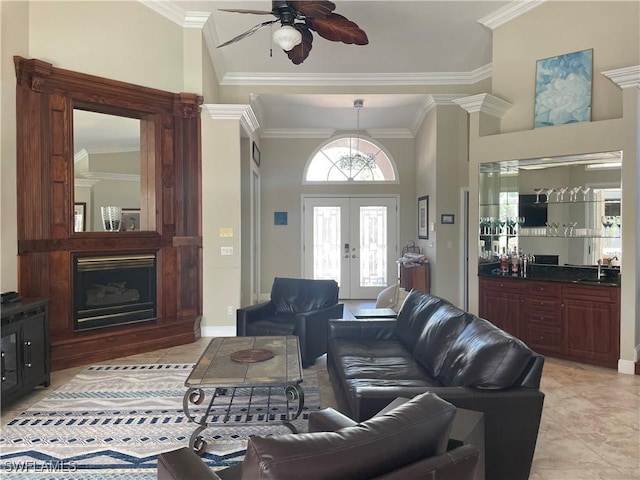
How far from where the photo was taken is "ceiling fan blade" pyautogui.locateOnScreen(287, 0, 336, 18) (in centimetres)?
335

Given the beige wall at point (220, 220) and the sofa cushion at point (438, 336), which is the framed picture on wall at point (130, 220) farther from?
the sofa cushion at point (438, 336)

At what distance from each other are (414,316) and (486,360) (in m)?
1.23

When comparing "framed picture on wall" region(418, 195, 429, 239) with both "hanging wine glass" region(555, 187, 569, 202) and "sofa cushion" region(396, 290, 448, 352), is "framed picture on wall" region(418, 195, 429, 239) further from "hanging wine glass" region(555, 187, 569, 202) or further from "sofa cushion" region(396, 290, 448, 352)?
"sofa cushion" region(396, 290, 448, 352)

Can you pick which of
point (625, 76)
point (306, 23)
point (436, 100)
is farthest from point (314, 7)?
point (436, 100)

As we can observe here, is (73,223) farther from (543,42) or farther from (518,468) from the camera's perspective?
(543,42)

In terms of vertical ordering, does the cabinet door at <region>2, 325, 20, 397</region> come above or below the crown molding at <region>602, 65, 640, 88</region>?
below

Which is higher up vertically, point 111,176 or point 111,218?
point 111,176

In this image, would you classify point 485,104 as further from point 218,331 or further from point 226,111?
point 218,331

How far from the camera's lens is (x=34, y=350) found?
363 cm

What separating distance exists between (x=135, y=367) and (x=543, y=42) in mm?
5539

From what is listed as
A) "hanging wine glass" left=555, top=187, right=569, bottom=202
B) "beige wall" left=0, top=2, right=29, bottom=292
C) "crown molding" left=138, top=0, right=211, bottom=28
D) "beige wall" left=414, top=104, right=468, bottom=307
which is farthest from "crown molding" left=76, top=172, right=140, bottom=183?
"hanging wine glass" left=555, top=187, right=569, bottom=202

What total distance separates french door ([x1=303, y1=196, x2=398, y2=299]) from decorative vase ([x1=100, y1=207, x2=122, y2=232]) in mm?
4265

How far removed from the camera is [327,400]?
11.5ft

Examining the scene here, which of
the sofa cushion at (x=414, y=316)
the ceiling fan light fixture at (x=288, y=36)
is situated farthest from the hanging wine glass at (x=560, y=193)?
the ceiling fan light fixture at (x=288, y=36)
